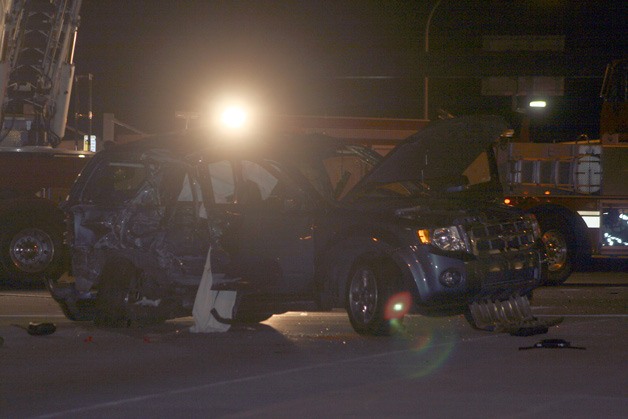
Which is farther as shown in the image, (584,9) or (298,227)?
(584,9)

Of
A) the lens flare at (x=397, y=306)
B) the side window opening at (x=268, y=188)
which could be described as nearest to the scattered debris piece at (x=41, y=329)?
the side window opening at (x=268, y=188)

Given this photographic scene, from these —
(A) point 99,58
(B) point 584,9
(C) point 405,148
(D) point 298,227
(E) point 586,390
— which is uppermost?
(B) point 584,9

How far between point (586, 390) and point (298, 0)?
3246 centimetres

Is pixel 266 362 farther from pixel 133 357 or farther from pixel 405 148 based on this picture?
pixel 405 148

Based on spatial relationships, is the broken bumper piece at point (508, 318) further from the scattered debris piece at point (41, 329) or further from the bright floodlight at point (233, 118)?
the scattered debris piece at point (41, 329)

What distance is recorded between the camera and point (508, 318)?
11.5m

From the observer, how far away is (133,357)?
10258mm

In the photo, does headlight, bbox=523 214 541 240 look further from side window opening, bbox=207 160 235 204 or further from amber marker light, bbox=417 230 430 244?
side window opening, bbox=207 160 235 204

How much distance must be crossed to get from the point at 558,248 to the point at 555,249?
5cm

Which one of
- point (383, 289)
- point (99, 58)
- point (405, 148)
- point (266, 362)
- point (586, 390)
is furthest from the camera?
point (99, 58)

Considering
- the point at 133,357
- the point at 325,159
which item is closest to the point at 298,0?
the point at 325,159

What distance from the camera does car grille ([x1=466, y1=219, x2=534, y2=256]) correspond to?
36.3ft

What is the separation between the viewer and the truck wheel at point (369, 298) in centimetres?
1109

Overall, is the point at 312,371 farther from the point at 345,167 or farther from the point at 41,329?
the point at 345,167
